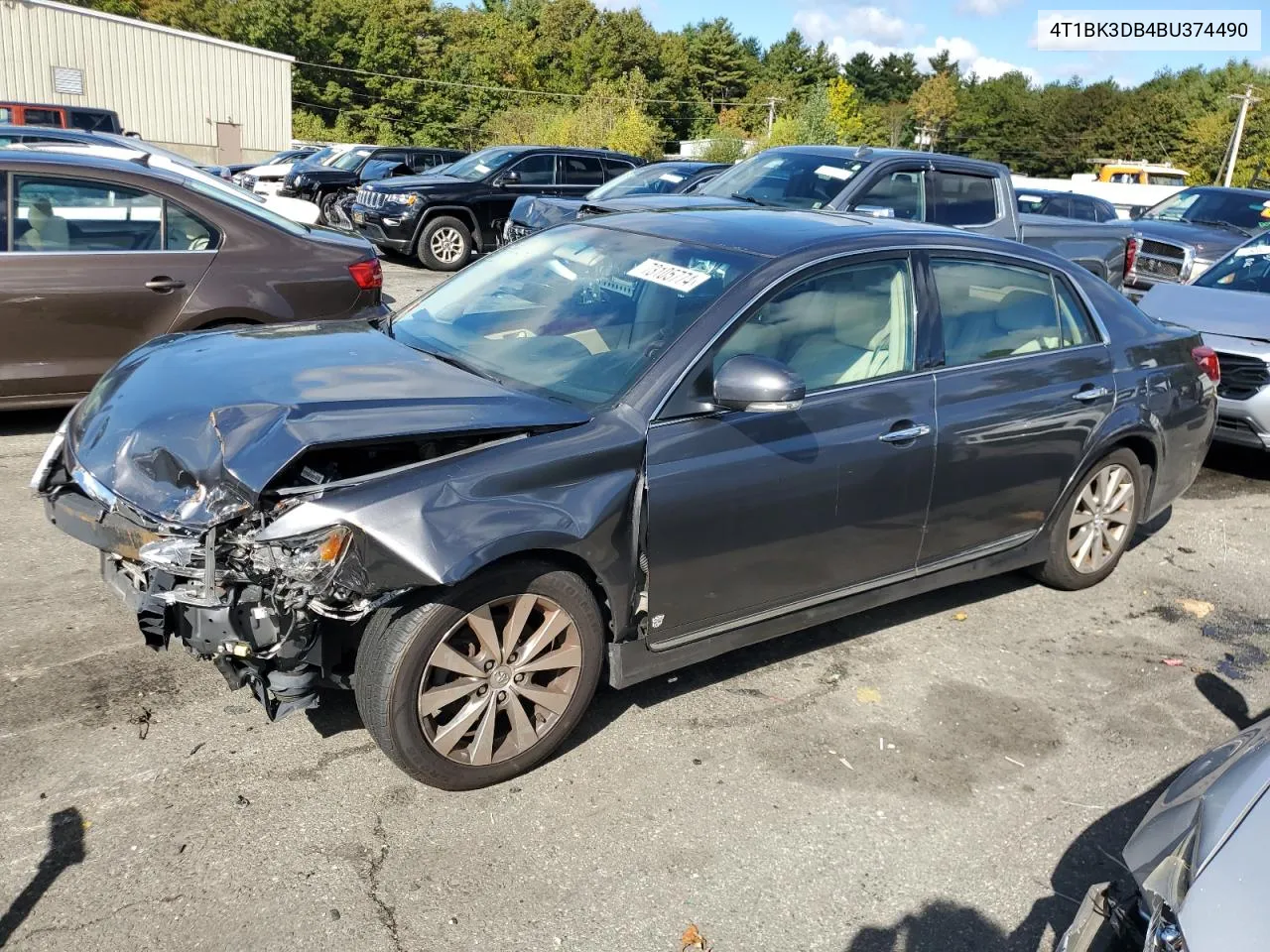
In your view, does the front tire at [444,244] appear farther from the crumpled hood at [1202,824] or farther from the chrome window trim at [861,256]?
the crumpled hood at [1202,824]

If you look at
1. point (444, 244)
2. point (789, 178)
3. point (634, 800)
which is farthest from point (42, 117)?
point (634, 800)

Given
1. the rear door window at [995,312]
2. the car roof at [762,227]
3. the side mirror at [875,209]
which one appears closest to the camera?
the car roof at [762,227]

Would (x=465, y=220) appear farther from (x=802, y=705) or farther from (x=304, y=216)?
(x=802, y=705)

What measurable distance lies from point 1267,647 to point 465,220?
11966 millimetres

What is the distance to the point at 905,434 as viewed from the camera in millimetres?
4031

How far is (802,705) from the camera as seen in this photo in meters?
4.02

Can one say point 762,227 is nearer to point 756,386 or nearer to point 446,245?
point 756,386

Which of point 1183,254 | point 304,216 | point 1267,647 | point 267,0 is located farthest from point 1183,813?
point 267,0

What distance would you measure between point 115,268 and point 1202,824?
608cm

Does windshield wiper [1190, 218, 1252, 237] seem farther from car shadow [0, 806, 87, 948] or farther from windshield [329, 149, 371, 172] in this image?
car shadow [0, 806, 87, 948]

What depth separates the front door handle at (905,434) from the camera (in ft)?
13.1

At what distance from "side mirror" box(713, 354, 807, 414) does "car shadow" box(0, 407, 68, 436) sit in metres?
5.00

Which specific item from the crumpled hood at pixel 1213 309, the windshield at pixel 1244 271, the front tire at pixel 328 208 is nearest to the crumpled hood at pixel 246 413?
the crumpled hood at pixel 1213 309

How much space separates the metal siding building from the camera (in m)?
36.9
